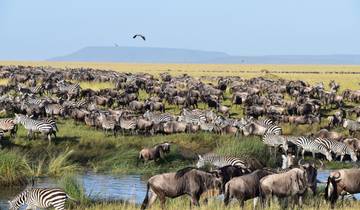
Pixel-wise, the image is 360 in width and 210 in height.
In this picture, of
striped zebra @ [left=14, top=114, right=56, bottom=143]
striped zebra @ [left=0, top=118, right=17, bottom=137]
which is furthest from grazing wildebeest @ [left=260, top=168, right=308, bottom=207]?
striped zebra @ [left=0, top=118, right=17, bottom=137]

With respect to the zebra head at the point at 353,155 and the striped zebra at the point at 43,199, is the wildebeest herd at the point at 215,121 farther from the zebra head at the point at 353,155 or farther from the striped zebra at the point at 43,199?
the striped zebra at the point at 43,199

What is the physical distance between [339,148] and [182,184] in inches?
495

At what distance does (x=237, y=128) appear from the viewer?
28.2 metres

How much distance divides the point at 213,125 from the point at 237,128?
106 centimetres

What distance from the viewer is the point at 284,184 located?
13.6 metres

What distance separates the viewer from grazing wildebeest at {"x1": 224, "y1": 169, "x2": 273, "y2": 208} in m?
13.4

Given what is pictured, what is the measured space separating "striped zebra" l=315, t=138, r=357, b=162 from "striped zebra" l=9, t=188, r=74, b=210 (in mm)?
13455

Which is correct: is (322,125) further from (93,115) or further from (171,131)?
(93,115)

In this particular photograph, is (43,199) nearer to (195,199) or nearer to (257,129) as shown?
(195,199)

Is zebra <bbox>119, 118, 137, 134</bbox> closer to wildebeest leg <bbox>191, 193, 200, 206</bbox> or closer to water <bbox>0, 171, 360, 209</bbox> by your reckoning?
water <bbox>0, 171, 360, 209</bbox>

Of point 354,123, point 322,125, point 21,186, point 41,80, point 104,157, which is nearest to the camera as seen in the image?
point 21,186

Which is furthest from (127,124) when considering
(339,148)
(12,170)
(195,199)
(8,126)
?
(195,199)

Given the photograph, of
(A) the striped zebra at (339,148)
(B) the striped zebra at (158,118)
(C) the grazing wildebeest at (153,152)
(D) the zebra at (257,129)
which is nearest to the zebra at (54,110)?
(B) the striped zebra at (158,118)

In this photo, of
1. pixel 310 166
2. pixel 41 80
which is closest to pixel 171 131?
pixel 310 166
